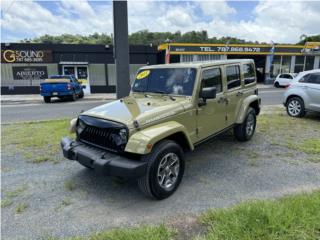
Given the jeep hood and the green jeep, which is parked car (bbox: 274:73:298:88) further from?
the jeep hood

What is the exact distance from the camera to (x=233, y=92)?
534cm

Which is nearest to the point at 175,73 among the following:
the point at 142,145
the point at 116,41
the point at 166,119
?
the point at 166,119

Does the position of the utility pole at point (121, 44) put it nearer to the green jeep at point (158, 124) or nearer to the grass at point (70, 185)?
the green jeep at point (158, 124)

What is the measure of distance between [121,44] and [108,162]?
5073mm

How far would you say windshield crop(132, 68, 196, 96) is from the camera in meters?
4.25

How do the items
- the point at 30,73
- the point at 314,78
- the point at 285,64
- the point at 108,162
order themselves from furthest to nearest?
the point at 285,64
the point at 30,73
the point at 314,78
the point at 108,162

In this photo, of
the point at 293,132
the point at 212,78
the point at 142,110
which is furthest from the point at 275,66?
the point at 142,110

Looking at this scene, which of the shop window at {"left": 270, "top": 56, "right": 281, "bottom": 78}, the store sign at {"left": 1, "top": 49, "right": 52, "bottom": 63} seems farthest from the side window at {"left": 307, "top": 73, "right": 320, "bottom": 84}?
the shop window at {"left": 270, "top": 56, "right": 281, "bottom": 78}

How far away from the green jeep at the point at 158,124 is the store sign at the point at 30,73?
66.3ft

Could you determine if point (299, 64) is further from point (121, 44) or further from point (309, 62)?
point (121, 44)

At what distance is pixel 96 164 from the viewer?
3.23 m

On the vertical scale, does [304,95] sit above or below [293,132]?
above

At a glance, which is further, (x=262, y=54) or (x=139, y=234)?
(x=262, y=54)

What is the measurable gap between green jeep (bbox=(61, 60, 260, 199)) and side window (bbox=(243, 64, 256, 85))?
0.70m
